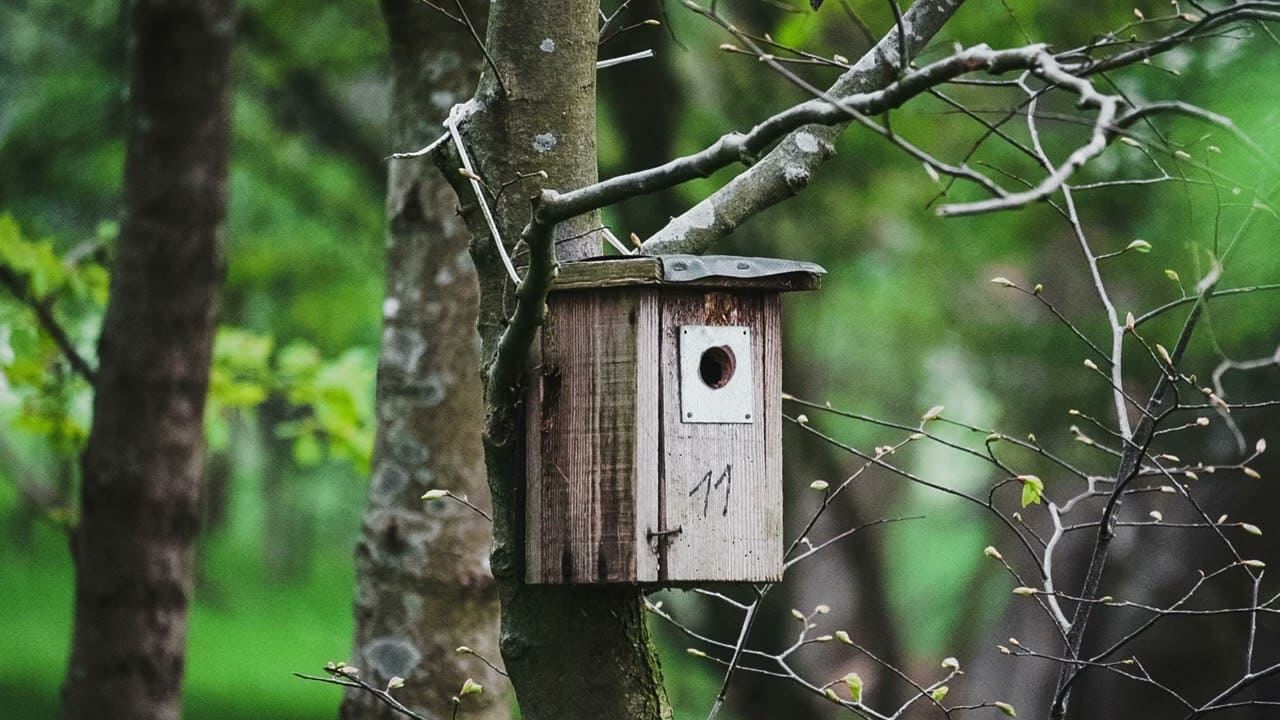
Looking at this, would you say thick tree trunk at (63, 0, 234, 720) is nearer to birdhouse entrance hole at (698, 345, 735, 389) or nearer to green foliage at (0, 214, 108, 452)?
green foliage at (0, 214, 108, 452)

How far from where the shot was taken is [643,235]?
727 centimetres

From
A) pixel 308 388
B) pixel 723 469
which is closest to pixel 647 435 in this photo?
pixel 723 469

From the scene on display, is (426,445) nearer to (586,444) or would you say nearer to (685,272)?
(586,444)

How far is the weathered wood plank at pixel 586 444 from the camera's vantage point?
2.25 metres

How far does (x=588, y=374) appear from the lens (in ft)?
7.61

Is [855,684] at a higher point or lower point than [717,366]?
lower

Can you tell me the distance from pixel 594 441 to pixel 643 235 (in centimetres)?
505

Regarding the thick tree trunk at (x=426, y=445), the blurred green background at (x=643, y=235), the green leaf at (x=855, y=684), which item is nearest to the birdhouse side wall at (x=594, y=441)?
the green leaf at (x=855, y=684)

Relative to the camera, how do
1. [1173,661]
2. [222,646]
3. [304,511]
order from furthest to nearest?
[304,511]
[222,646]
[1173,661]

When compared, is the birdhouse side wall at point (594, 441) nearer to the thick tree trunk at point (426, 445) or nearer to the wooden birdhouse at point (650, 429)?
the wooden birdhouse at point (650, 429)

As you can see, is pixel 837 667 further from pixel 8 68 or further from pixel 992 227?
pixel 8 68

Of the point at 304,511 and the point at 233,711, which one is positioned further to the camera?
the point at 304,511

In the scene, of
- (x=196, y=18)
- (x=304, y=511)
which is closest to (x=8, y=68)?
(x=196, y=18)

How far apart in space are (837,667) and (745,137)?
10134 mm
